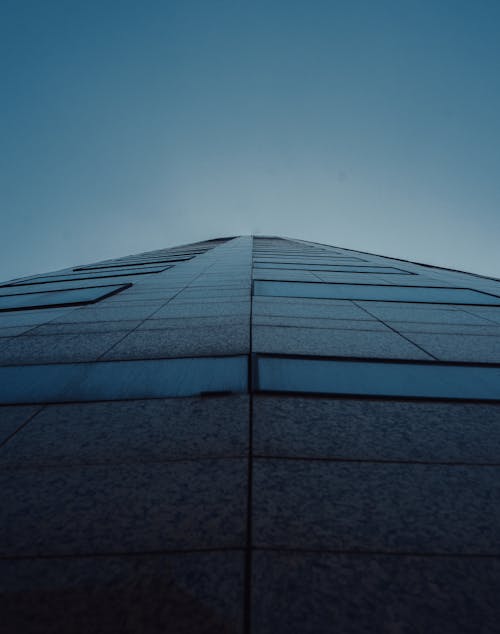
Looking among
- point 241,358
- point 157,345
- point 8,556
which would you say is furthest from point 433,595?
point 157,345

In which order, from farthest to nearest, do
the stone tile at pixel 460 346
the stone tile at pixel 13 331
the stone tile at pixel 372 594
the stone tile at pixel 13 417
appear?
the stone tile at pixel 13 331, the stone tile at pixel 460 346, the stone tile at pixel 13 417, the stone tile at pixel 372 594

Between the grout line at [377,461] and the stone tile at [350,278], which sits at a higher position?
the stone tile at [350,278]

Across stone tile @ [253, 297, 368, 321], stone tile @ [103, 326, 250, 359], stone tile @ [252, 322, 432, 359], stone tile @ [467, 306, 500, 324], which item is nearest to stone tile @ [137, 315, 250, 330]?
stone tile @ [103, 326, 250, 359]

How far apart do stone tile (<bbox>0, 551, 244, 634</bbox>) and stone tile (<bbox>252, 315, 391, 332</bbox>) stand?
496cm

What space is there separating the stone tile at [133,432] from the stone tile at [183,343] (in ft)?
4.88

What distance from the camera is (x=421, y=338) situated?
673 cm

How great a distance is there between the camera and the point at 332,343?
6258 millimetres

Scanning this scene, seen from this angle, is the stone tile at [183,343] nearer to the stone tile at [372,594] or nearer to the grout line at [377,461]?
the grout line at [377,461]

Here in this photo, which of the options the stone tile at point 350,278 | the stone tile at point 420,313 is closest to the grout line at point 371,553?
the stone tile at point 420,313

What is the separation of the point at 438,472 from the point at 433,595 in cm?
118

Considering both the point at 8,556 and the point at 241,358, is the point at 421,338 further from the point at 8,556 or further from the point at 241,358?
the point at 8,556

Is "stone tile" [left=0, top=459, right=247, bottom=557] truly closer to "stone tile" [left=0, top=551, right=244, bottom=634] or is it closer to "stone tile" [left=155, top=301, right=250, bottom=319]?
A: "stone tile" [left=0, top=551, right=244, bottom=634]

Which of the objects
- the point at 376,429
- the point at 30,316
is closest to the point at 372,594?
the point at 376,429

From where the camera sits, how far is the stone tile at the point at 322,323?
713 centimetres
